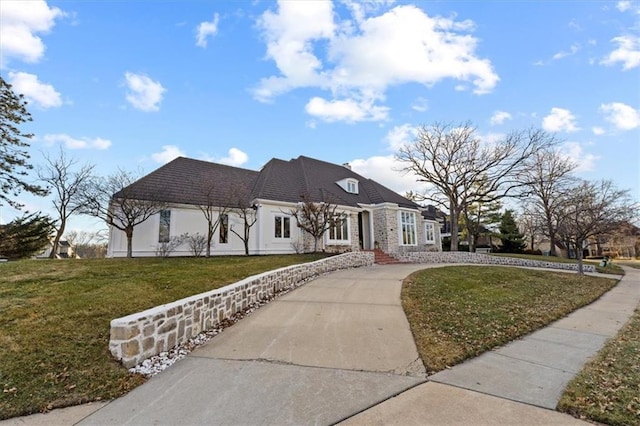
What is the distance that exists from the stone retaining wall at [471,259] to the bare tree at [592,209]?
2066 mm

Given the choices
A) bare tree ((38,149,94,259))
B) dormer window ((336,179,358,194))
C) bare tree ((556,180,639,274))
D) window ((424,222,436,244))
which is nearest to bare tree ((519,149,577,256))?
bare tree ((556,180,639,274))

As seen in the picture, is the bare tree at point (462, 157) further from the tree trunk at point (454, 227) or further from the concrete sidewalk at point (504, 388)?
the concrete sidewalk at point (504, 388)

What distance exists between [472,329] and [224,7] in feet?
39.4

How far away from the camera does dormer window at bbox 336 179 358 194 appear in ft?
78.7

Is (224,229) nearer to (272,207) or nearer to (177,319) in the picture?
(272,207)

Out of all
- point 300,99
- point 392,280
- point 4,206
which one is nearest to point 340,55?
point 300,99

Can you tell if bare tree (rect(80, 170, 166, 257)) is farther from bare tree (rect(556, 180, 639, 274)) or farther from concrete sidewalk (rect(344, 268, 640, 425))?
bare tree (rect(556, 180, 639, 274))

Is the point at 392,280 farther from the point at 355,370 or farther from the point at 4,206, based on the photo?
the point at 4,206

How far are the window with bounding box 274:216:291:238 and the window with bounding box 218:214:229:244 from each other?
2.91 meters

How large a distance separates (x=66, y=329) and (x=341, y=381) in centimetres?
435

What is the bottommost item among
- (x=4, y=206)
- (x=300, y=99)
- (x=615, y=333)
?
(x=615, y=333)

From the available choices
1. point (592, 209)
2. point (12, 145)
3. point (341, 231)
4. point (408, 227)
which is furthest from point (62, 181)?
point (592, 209)

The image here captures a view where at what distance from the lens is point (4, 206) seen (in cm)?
1464

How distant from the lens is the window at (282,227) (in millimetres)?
19000
